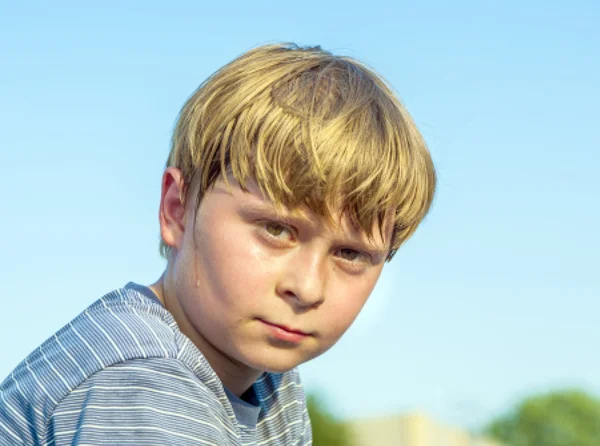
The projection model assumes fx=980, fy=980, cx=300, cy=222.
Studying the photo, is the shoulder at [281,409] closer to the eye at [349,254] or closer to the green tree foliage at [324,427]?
the eye at [349,254]

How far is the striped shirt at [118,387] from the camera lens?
7.16ft

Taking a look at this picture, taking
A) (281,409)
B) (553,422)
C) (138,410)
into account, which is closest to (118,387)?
(138,410)

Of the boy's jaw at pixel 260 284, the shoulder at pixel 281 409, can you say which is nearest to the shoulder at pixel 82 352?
the boy's jaw at pixel 260 284

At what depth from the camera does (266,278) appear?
2426mm

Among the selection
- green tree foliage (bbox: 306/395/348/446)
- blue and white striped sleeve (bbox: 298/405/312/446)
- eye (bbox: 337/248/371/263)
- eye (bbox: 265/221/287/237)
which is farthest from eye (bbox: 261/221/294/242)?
green tree foliage (bbox: 306/395/348/446)

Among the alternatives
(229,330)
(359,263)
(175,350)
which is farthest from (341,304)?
(175,350)

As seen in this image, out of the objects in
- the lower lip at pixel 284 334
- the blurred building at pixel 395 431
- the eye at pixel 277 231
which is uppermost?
the blurred building at pixel 395 431

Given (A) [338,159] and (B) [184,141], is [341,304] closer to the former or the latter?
(A) [338,159]

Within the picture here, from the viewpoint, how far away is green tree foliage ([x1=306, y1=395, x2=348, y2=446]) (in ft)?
52.4

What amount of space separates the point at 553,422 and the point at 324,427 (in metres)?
20.6

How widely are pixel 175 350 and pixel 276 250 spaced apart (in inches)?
13.7

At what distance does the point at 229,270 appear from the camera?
247 centimetres

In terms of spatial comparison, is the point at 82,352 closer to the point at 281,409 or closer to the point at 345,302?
the point at 345,302

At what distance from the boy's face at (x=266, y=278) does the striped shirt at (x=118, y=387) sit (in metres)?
0.12
